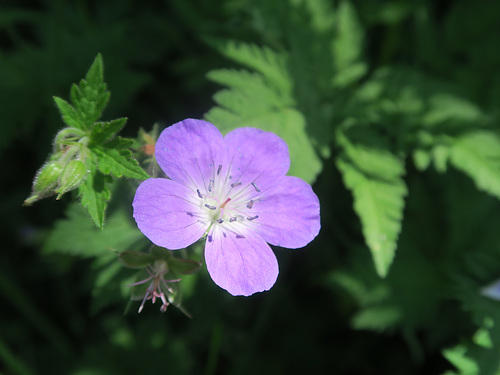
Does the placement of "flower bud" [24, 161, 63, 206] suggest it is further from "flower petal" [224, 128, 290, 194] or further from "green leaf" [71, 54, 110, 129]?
"flower petal" [224, 128, 290, 194]

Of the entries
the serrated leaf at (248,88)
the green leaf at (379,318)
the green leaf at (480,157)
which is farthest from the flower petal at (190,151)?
the green leaf at (379,318)

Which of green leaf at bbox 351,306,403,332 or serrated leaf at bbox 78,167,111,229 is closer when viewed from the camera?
serrated leaf at bbox 78,167,111,229

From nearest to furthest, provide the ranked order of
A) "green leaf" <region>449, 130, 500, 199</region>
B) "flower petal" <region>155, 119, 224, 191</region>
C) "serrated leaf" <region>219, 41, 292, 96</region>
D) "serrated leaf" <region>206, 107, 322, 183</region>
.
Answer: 1. "flower petal" <region>155, 119, 224, 191</region>
2. "serrated leaf" <region>206, 107, 322, 183</region>
3. "green leaf" <region>449, 130, 500, 199</region>
4. "serrated leaf" <region>219, 41, 292, 96</region>

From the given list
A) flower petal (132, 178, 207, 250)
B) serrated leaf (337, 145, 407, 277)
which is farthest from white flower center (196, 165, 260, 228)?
serrated leaf (337, 145, 407, 277)

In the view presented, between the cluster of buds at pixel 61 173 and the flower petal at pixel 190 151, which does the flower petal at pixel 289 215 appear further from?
the cluster of buds at pixel 61 173

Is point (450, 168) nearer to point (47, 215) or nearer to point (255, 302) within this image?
point (255, 302)

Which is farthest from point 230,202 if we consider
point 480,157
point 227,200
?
point 480,157

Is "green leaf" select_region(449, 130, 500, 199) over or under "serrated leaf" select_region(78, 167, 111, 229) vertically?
under
